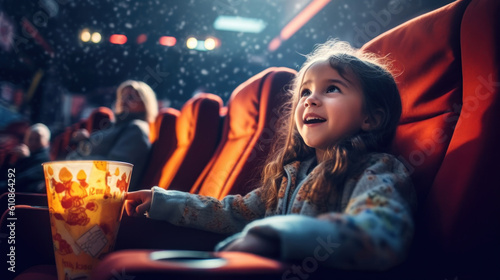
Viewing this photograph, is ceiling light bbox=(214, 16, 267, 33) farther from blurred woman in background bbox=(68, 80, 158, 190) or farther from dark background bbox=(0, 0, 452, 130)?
blurred woman in background bbox=(68, 80, 158, 190)

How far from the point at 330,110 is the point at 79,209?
47cm

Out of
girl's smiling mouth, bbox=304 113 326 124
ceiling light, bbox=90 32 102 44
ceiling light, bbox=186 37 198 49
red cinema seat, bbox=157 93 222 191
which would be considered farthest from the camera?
ceiling light, bbox=90 32 102 44

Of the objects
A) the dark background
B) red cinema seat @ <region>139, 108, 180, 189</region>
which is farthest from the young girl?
the dark background

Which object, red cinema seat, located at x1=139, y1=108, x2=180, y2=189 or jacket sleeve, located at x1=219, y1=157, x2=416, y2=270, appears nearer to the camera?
jacket sleeve, located at x1=219, y1=157, x2=416, y2=270

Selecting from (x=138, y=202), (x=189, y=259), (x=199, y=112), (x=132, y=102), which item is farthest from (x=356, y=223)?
(x=132, y=102)

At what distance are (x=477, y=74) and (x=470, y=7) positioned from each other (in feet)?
0.42

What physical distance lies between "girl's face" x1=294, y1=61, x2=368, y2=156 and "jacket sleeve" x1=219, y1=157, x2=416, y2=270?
28 centimetres

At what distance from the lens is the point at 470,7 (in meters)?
0.60

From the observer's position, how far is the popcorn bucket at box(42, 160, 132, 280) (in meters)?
0.51

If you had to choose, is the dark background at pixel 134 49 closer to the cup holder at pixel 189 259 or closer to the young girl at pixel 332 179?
the young girl at pixel 332 179

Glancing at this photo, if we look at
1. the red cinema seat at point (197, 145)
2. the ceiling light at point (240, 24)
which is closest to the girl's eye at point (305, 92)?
the red cinema seat at point (197, 145)

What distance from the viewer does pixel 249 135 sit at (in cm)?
114

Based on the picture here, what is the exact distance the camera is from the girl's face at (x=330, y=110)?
0.70 meters

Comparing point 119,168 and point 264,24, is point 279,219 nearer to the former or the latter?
point 119,168
